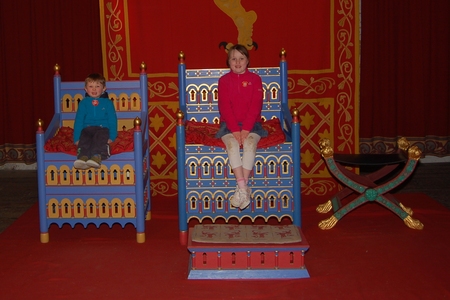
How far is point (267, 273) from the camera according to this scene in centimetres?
335

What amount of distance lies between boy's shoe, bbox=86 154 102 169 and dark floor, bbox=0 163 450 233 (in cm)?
101

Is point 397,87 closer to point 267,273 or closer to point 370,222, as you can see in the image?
point 370,222

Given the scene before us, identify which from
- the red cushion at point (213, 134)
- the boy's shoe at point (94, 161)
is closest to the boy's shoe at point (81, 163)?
the boy's shoe at point (94, 161)

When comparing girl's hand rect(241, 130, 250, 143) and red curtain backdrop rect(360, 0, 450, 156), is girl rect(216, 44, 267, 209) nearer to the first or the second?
girl's hand rect(241, 130, 250, 143)

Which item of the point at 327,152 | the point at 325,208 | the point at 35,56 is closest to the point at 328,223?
the point at 325,208

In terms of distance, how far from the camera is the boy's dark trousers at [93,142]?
3.92 meters

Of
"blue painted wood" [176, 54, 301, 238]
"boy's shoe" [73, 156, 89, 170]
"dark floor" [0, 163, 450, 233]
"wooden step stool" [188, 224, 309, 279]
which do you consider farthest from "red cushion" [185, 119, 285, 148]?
"dark floor" [0, 163, 450, 233]

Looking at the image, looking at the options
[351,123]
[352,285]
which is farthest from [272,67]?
[352,285]

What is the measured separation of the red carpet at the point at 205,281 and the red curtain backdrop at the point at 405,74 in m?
1.62

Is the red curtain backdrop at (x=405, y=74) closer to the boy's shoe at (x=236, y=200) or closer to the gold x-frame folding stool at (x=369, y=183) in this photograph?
the gold x-frame folding stool at (x=369, y=183)

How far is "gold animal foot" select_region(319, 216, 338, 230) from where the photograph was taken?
4213 millimetres

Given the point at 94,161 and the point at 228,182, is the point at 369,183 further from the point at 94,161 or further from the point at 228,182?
the point at 94,161

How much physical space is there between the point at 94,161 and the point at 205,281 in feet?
3.71

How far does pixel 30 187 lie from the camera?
5.57 metres
